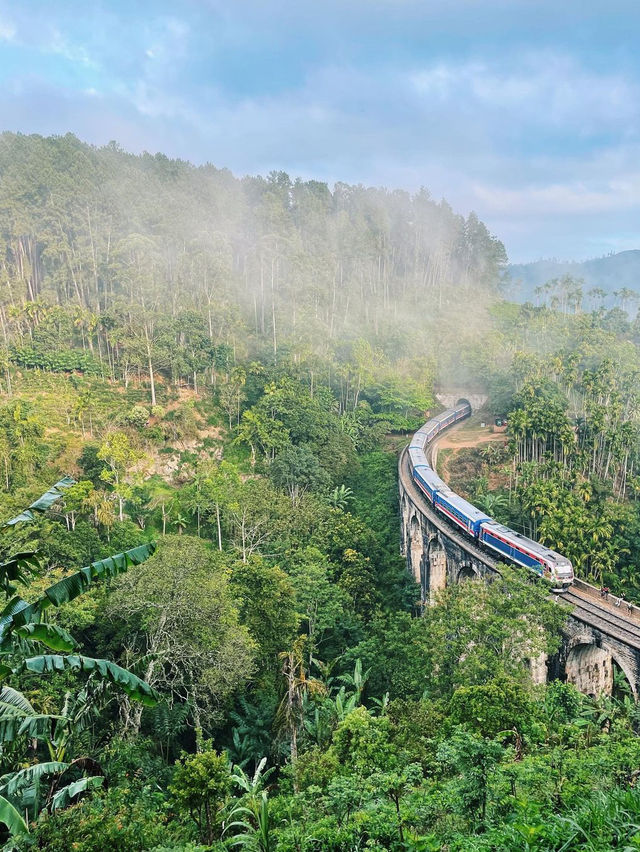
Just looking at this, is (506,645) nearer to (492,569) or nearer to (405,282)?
(492,569)

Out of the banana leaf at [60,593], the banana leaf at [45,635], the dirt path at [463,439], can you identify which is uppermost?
the banana leaf at [60,593]

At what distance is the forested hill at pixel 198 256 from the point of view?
6009 cm

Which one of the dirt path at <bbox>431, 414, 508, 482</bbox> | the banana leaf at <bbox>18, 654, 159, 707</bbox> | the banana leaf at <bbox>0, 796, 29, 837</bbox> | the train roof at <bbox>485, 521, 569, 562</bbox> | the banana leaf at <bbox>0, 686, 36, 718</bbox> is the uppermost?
the banana leaf at <bbox>18, 654, 159, 707</bbox>

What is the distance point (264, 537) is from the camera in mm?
38062

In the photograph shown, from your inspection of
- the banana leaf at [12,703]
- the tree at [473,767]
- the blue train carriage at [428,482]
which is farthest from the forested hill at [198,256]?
the tree at [473,767]

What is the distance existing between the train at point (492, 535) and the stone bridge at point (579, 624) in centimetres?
77

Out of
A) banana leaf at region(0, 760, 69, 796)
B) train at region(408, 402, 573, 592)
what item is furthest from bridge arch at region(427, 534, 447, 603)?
banana leaf at region(0, 760, 69, 796)

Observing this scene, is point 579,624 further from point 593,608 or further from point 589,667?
point 589,667

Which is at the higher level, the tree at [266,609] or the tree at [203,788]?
the tree at [203,788]

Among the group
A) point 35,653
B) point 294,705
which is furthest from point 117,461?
point 35,653

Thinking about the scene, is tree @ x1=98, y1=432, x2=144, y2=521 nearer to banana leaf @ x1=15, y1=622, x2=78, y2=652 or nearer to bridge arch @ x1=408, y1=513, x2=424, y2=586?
bridge arch @ x1=408, y1=513, x2=424, y2=586

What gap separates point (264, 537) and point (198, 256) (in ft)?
178

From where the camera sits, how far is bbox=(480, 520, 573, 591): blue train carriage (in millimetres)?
27484

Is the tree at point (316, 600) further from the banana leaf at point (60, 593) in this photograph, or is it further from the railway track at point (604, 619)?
the banana leaf at point (60, 593)
